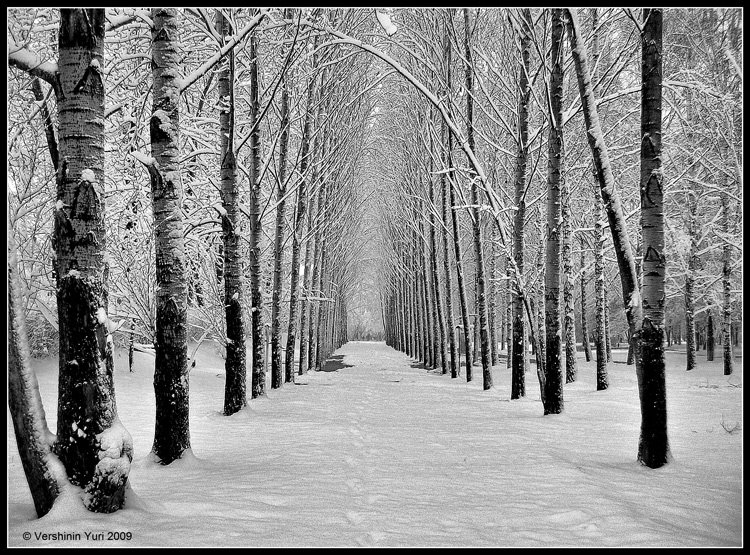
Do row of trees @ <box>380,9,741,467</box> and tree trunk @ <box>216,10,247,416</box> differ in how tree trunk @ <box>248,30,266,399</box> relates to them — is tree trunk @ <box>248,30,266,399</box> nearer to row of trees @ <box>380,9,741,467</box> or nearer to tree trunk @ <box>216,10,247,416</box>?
tree trunk @ <box>216,10,247,416</box>

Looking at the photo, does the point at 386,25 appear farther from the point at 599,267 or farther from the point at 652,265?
the point at 599,267

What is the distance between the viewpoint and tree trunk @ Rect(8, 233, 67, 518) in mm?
3248

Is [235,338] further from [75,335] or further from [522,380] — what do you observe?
[522,380]

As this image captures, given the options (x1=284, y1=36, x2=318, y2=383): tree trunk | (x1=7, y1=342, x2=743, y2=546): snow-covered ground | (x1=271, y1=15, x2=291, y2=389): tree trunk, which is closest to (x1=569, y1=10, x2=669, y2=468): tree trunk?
(x1=7, y1=342, x2=743, y2=546): snow-covered ground

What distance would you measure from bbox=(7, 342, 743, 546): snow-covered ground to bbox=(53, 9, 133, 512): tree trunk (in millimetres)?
266

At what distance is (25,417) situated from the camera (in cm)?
328

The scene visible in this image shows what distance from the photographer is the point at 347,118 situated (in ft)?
57.8

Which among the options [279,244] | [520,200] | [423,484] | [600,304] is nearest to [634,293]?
[423,484]

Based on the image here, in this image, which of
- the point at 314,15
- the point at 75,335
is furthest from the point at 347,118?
the point at 75,335

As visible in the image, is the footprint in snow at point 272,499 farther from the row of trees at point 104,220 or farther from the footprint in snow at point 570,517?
the footprint in snow at point 570,517

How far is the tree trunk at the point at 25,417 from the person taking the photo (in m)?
3.25

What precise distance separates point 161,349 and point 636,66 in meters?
15.1

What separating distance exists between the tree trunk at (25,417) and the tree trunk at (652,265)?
15.4 ft

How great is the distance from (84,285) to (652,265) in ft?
15.3
